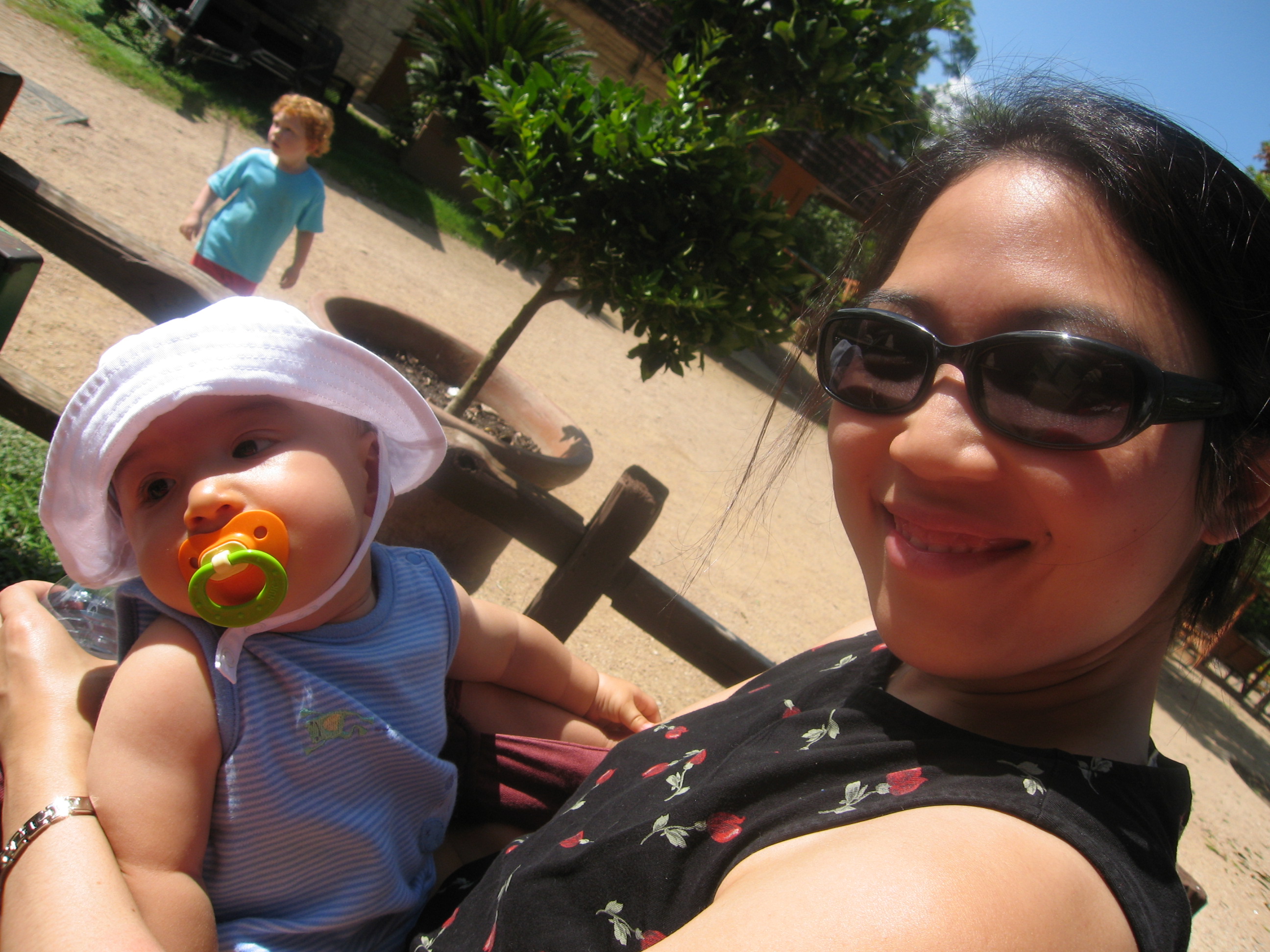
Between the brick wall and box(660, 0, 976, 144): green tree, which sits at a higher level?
box(660, 0, 976, 144): green tree

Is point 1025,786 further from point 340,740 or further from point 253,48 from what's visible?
point 253,48

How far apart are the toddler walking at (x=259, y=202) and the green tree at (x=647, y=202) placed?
1.88m

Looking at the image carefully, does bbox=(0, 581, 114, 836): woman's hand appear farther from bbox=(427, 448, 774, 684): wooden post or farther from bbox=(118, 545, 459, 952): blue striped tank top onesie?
bbox=(427, 448, 774, 684): wooden post

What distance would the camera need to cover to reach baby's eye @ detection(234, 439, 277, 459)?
1310 millimetres

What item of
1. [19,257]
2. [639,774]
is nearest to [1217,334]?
[639,774]

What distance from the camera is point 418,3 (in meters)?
11.6

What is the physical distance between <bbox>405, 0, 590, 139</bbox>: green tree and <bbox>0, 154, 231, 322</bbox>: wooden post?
516 centimetres

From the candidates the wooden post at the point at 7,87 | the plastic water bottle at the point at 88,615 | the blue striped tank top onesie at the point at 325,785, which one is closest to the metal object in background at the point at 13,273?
the wooden post at the point at 7,87

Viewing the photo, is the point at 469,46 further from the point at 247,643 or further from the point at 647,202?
the point at 247,643

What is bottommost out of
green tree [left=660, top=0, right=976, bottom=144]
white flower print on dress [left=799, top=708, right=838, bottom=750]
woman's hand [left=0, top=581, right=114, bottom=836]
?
woman's hand [left=0, top=581, right=114, bottom=836]

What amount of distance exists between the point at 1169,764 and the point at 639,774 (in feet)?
2.41

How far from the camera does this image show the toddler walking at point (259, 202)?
4727 millimetres

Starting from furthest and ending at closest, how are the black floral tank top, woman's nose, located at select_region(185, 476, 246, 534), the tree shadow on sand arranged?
the tree shadow on sand, woman's nose, located at select_region(185, 476, 246, 534), the black floral tank top

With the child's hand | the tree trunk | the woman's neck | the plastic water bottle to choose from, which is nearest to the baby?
the plastic water bottle
